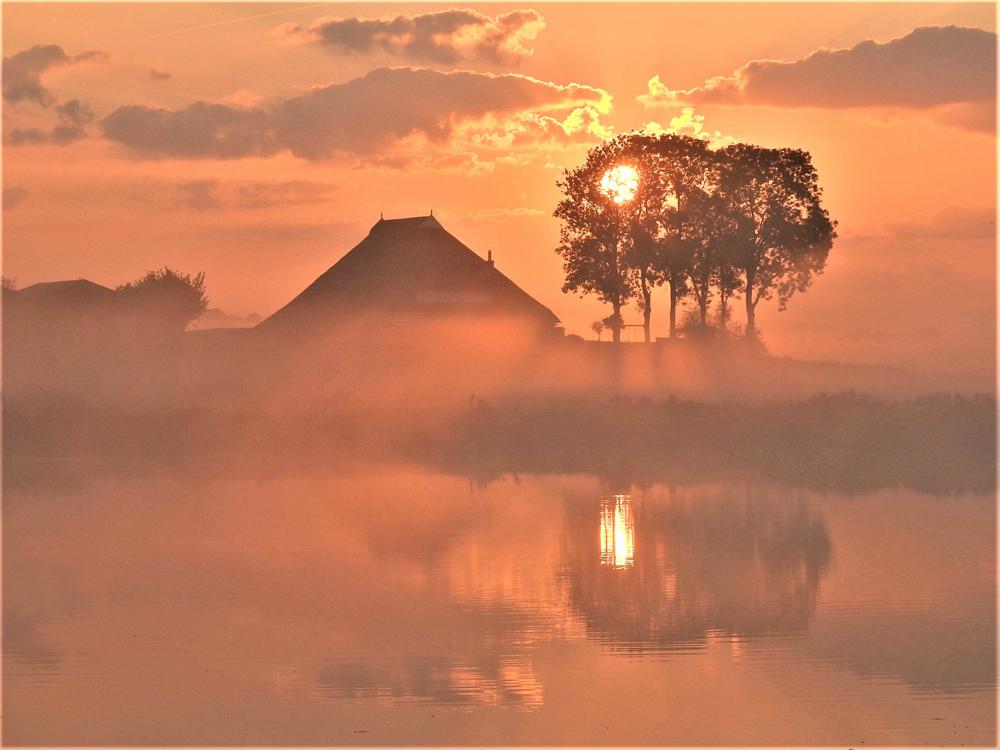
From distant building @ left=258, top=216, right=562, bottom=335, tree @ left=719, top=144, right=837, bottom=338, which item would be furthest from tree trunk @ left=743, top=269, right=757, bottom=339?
distant building @ left=258, top=216, right=562, bottom=335

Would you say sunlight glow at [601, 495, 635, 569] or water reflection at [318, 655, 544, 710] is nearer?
water reflection at [318, 655, 544, 710]

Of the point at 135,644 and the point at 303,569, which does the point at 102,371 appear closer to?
the point at 303,569

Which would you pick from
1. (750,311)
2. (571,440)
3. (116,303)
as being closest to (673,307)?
(750,311)

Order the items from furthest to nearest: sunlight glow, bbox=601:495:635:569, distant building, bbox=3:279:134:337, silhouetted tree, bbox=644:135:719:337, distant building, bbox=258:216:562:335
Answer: distant building, bbox=3:279:134:337 < distant building, bbox=258:216:562:335 < silhouetted tree, bbox=644:135:719:337 < sunlight glow, bbox=601:495:635:569

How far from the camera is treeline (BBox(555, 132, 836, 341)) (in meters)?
63.8

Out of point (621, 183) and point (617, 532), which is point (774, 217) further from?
point (617, 532)

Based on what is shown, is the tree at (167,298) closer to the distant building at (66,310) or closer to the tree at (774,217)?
the distant building at (66,310)

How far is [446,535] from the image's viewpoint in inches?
1108

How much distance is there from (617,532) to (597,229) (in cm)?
3714

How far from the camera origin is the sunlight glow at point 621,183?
6431cm

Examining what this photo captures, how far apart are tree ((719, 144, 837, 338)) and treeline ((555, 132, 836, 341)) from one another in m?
0.04

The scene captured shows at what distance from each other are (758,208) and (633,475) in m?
27.7

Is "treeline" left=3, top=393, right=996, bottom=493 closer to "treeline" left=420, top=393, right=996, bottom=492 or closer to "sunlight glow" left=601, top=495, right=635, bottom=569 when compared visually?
"treeline" left=420, top=393, right=996, bottom=492

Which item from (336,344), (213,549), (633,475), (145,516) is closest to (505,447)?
(633,475)
